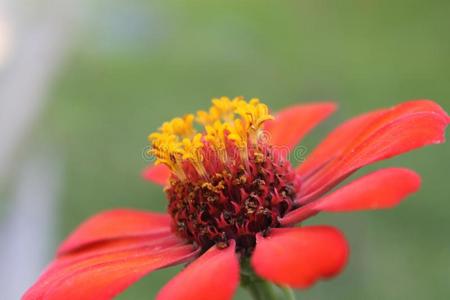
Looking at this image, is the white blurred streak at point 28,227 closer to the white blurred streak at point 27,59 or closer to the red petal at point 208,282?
the white blurred streak at point 27,59

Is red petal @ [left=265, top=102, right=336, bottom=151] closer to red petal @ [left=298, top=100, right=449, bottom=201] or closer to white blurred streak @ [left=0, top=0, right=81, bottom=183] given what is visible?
red petal @ [left=298, top=100, right=449, bottom=201]

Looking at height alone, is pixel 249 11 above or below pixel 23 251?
above

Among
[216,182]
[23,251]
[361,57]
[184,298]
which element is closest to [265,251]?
[184,298]

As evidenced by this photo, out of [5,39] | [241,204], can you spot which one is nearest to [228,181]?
[241,204]

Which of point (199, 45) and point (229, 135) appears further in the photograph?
point (199, 45)

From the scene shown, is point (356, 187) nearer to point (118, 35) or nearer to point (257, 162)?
point (257, 162)
